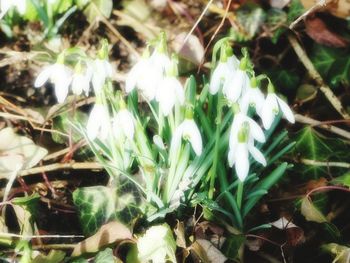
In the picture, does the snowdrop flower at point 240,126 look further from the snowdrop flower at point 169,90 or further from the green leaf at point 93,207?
the green leaf at point 93,207

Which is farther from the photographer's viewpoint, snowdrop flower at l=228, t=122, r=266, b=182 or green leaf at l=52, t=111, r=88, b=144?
green leaf at l=52, t=111, r=88, b=144

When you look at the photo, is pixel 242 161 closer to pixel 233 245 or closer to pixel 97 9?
pixel 233 245

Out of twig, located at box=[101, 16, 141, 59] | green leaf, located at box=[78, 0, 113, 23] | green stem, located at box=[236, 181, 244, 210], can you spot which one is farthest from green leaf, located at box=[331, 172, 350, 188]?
green leaf, located at box=[78, 0, 113, 23]

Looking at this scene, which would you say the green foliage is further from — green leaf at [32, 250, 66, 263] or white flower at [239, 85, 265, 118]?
green leaf at [32, 250, 66, 263]

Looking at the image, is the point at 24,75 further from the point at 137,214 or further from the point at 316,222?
the point at 316,222

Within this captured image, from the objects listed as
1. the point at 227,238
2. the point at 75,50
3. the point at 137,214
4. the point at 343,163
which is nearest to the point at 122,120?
the point at 75,50

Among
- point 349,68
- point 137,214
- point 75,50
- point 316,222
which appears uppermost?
point 75,50

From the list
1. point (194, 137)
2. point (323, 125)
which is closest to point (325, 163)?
point (323, 125)
